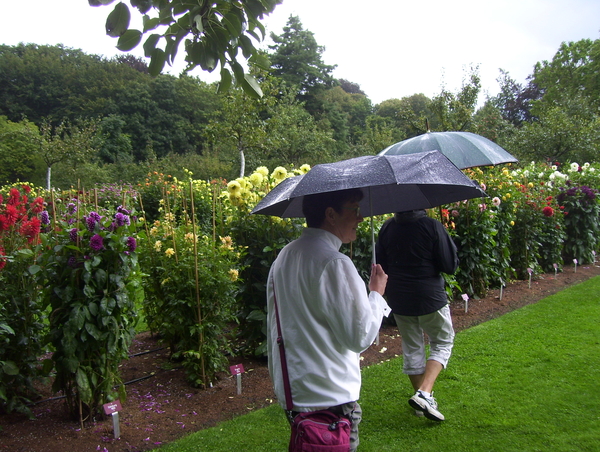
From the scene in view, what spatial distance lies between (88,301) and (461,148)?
343 centimetres

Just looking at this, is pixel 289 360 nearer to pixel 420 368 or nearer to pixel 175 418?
pixel 420 368

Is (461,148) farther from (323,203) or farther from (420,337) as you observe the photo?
(323,203)

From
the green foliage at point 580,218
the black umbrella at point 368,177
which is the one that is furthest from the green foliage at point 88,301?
the green foliage at point 580,218

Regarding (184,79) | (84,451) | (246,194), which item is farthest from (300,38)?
(84,451)

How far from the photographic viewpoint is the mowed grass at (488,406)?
317 centimetres

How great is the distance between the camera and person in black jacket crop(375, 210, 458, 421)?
3361mm

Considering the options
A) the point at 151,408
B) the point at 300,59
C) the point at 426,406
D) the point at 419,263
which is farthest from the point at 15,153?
the point at 426,406

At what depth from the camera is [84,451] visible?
3053 millimetres

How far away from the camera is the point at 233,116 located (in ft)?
62.5

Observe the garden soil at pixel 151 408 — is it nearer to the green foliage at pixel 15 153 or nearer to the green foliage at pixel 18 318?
the green foliage at pixel 18 318

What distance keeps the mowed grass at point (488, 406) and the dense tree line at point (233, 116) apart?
38.1ft

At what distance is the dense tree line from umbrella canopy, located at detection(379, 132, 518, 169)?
10754mm

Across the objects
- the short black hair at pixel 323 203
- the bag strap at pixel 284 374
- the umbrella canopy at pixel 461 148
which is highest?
the umbrella canopy at pixel 461 148

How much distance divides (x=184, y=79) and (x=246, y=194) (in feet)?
123
